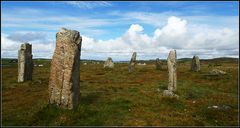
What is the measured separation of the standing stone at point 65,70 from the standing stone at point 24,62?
22.5 m

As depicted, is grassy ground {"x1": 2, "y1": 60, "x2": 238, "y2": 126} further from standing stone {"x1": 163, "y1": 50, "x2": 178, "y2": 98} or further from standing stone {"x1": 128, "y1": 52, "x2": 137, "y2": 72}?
standing stone {"x1": 128, "y1": 52, "x2": 137, "y2": 72}

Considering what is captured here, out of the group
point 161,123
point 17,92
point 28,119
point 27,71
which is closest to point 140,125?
point 161,123

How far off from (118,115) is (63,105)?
3.99 meters

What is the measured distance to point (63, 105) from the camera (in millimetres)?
24078

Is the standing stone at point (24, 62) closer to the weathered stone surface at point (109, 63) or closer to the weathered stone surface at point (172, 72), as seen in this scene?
the weathered stone surface at point (172, 72)

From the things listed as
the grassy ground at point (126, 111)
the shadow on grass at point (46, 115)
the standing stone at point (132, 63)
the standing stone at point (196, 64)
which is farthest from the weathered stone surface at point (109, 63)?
the shadow on grass at point (46, 115)

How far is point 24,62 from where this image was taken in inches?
1805

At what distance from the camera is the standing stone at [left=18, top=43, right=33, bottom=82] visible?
45719mm

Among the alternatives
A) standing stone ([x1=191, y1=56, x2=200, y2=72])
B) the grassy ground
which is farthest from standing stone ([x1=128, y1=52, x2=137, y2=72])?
the grassy ground

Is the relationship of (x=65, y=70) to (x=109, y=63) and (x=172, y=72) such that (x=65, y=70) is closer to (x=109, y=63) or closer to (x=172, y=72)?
(x=172, y=72)

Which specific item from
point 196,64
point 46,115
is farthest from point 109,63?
point 46,115

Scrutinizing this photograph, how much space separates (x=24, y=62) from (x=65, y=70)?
77.5 feet

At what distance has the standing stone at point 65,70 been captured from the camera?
23969mm

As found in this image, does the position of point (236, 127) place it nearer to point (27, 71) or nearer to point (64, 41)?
point (64, 41)
